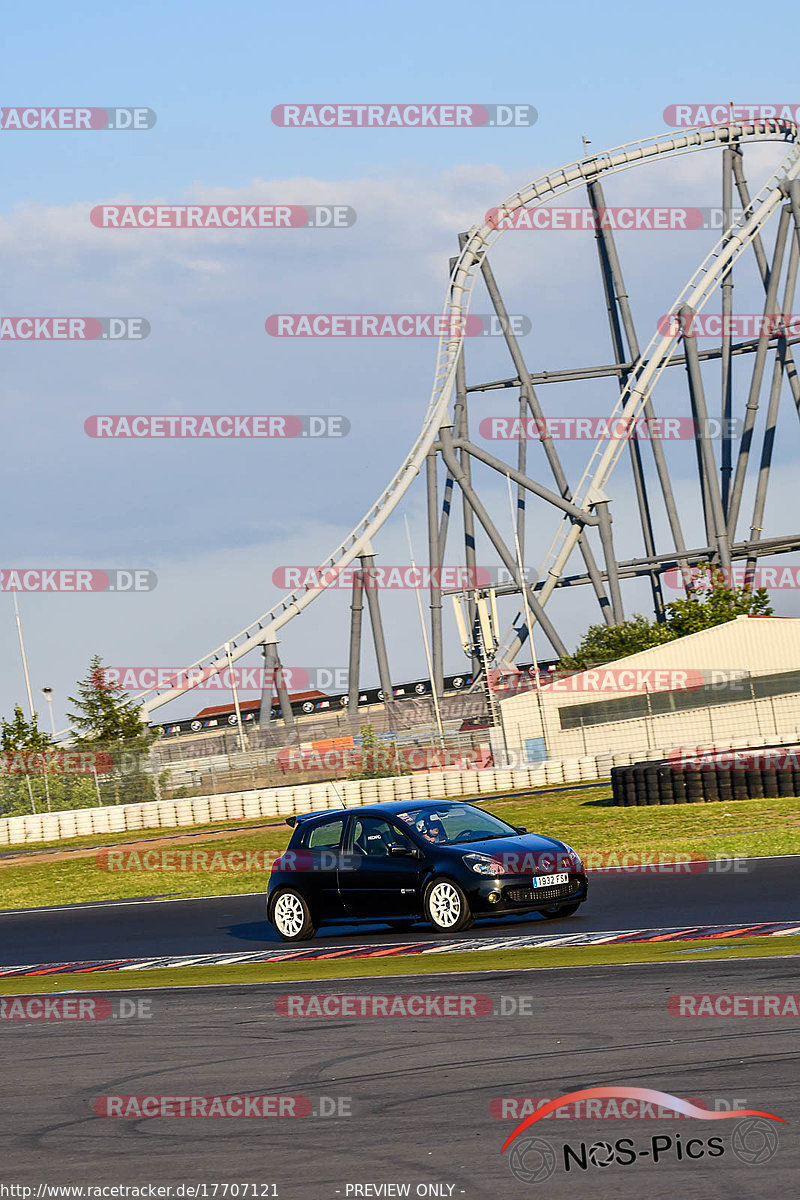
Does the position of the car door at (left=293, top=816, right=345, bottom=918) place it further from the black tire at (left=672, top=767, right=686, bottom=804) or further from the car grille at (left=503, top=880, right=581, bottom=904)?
the black tire at (left=672, top=767, right=686, bottom=804)

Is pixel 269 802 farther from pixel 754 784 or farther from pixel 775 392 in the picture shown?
pixel 775 392

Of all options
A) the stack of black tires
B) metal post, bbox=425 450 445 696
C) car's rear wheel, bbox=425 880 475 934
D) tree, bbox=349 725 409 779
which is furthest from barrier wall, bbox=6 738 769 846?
car's rear wheel, bbox=425 880 475 934

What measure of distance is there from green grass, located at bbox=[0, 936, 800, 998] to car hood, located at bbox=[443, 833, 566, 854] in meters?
1.56

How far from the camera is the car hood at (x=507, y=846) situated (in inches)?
557

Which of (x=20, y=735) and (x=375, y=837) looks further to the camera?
(x=20, y=735)

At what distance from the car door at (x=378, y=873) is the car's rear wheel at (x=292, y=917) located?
51 cm

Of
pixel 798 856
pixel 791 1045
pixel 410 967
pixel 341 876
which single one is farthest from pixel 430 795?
pixel 791 1045

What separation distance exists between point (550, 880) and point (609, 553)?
40.2 metres

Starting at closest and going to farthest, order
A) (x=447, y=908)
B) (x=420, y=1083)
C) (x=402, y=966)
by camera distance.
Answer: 1. (x=420, y=1083)
2. (x=402, y=966)
3. (x=447, y=908)

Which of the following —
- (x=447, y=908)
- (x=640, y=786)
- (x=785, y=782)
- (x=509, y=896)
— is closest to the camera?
(x=509, y=896)

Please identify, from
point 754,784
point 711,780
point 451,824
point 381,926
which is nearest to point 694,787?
point 711,780

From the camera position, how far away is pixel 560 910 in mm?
14633

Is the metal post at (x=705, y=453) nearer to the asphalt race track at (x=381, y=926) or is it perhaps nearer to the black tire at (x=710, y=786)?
the black tire at (x=710, y=786)

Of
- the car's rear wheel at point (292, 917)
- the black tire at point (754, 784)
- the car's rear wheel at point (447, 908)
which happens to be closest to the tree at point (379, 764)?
the black tire at point (754, 784)
